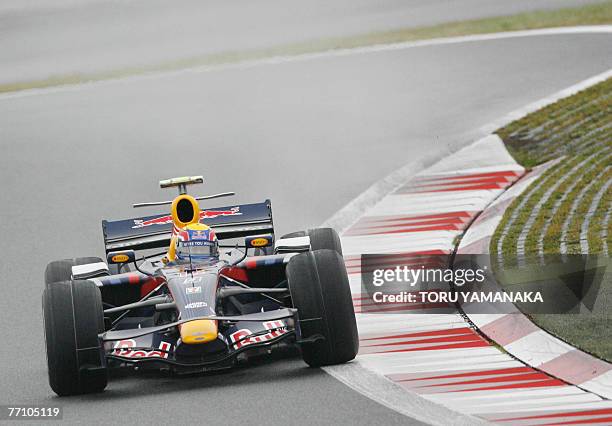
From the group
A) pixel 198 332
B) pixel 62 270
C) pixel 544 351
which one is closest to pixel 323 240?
pixel 62 270

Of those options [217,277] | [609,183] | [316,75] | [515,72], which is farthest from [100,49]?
[217,277]

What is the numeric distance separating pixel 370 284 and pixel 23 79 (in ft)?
47.1

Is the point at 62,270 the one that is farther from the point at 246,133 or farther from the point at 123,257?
the point at 246,133

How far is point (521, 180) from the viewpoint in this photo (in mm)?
17328

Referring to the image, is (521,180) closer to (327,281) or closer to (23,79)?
(327,281)

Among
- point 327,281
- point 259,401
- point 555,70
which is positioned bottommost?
point 259,401

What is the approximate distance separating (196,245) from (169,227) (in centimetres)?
151

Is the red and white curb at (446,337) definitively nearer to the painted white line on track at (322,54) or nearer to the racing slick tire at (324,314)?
the racing slick tire at (324,314)

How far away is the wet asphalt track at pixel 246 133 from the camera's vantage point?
1770cm

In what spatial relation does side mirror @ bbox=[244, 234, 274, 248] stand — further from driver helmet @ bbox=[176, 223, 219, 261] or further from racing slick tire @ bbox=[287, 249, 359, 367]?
racing slick tire @ bbox=[287, 249, 359, 367]

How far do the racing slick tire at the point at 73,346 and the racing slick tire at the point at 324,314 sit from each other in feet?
5.14

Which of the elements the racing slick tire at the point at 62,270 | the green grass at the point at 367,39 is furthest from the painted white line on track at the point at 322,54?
the racing slick tire at the point at 62,270

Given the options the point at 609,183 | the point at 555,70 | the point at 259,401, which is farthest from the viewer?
the point at 555,70

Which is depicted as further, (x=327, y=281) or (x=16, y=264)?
(x=16, y=264)
